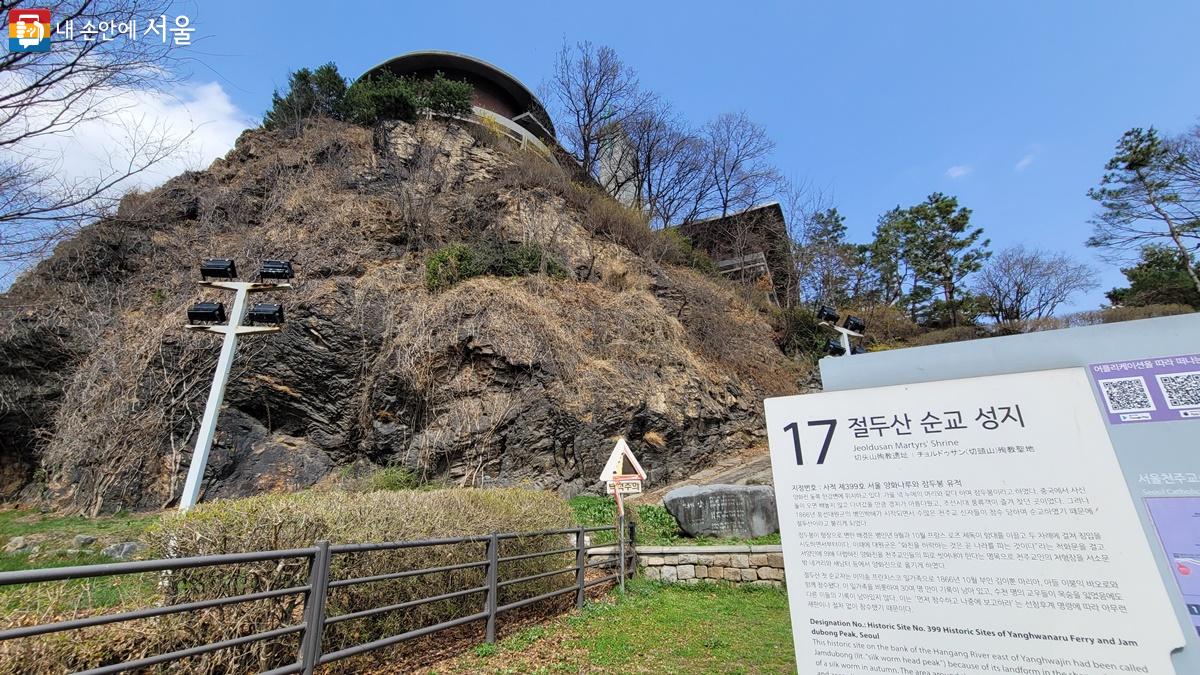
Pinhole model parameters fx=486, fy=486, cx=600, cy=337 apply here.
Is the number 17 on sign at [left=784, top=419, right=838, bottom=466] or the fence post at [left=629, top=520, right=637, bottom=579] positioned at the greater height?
the number 17 on sign at [left=784, top=419, right=838, bottom=466]

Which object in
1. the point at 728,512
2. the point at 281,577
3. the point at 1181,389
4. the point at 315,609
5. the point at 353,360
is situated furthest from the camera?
the point at 353,360

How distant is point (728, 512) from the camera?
949 centimetres

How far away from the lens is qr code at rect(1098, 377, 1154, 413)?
2.00m

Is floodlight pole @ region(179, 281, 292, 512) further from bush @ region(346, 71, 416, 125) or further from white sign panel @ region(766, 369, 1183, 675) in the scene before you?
bush @ region(346, 71, 416, 125)

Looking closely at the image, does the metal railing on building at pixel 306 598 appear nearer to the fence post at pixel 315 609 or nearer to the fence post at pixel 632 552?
the fence post at pixel 315 609

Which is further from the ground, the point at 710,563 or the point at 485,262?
the point at 485,262

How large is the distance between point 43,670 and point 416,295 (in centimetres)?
1196

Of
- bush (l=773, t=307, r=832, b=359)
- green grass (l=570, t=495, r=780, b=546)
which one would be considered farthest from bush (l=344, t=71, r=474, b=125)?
green grass (l=570, t=495, r=780, b=546)

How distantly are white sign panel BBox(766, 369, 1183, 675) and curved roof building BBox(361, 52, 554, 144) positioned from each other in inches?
1082

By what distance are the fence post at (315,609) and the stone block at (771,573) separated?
6.57 metres

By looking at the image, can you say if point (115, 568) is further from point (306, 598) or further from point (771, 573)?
point (771, 573)

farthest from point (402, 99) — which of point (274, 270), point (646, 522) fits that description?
point (646, 522)

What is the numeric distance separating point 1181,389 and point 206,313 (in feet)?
31.6

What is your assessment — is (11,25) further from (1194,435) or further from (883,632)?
(1194,435)
